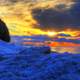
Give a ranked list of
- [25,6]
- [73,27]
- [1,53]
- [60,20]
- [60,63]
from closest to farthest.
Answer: [60,63] → [1,53] → [73,27] → [60,20] → [25,6]

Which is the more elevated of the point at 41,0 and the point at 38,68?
the point at 38,68

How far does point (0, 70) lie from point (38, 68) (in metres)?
0.65

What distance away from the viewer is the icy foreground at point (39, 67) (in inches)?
264

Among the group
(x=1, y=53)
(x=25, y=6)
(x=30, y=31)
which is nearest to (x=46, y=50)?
(x=1, y=53)

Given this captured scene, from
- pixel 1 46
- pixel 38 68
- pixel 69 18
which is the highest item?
pixel 38 68

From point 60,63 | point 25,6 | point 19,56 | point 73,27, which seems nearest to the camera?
point 60,63

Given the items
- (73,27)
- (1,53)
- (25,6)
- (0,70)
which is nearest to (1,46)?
(1,53)

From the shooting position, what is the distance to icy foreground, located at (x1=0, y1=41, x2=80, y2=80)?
6.70 m

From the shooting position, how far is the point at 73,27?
24.9 meters

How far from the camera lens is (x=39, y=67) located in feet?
23.6

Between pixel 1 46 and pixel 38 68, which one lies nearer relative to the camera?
pixel 38 68

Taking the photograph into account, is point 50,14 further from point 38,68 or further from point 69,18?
point 38,68

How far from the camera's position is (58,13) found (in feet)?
89.4

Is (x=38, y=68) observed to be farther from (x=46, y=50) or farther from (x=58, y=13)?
(x=58, y=13)
